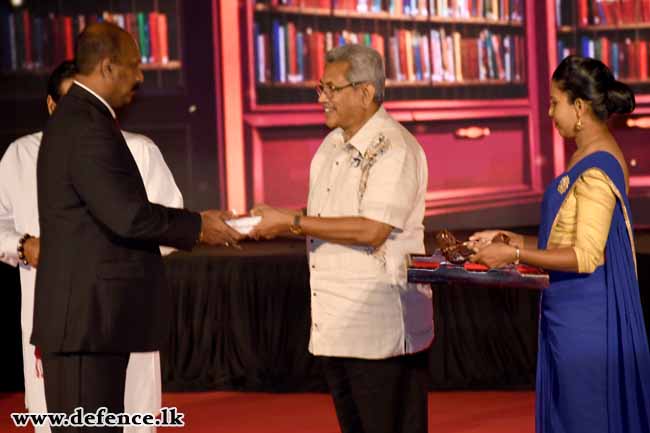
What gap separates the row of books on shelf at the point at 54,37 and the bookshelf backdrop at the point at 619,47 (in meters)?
2.29

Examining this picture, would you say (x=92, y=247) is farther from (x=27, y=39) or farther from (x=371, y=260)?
(x=27, y=39)

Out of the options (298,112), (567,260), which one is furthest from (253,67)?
(567,260)

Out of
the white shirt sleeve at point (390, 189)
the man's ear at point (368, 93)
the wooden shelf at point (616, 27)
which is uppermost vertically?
the wooden shelf at point (616, 27)

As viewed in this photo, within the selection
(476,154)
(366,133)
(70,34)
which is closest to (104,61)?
(366,133)

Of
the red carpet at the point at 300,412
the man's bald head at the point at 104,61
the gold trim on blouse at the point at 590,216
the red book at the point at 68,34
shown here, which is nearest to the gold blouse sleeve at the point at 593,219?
the gold trim on blouse at the point at 590,216

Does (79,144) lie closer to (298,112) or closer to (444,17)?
(298,112)

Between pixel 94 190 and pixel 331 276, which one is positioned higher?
pixel 94 190

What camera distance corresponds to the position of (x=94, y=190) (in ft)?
8.27

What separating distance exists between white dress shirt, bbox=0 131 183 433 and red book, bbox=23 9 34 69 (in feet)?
9.51

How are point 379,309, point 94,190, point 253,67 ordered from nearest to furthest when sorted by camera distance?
point 94,190, point 379,309, point 253,67

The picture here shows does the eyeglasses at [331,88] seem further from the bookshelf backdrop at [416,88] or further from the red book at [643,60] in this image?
the red book at [643,60]

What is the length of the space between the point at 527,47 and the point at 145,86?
2236mm

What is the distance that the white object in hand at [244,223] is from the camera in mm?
2928

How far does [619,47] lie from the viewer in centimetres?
624
